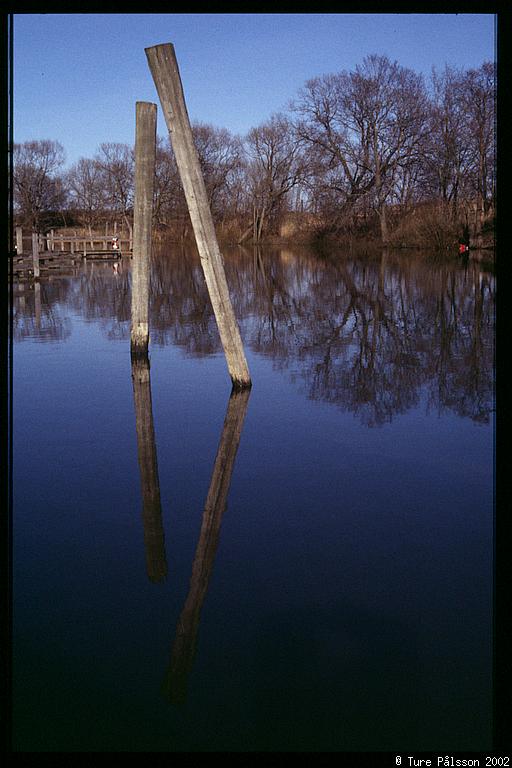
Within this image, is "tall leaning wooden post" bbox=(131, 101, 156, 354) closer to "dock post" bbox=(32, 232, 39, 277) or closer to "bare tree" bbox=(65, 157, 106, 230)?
"dock post" bbox=(32, 232, 39, 277)

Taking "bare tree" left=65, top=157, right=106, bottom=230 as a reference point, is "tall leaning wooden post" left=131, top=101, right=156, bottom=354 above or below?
below

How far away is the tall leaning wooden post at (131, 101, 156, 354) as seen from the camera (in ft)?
31.2

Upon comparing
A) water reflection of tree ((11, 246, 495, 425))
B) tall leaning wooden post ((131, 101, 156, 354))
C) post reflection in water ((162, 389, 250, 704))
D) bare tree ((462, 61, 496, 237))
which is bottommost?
post reflection in water ((162, 389, 250, 704))

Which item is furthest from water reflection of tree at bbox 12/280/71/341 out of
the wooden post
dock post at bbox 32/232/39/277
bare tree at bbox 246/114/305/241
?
bare tree at bbox 246/114/305/241

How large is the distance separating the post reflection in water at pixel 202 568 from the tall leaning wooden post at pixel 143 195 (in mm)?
3206

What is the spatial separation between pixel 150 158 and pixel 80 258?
33489mm

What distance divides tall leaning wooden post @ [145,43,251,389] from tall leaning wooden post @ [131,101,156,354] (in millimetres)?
1505

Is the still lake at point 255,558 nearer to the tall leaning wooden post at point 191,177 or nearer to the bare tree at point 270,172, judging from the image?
the tall leaning wooden post at point 191,177

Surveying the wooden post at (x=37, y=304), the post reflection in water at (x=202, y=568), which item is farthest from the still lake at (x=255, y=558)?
the wooden post at (x=37, y=304)

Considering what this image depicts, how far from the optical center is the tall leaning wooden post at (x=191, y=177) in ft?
25.8

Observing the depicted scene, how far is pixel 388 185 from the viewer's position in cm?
4531

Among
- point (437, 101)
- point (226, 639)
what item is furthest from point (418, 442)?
point (437, 101)

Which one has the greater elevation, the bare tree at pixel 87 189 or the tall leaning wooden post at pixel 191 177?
the bare tree at pixel 87 189

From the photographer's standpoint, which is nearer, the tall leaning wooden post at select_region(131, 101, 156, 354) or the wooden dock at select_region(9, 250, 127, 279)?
the tall leaning wooden post at select_region(131, 101, 156, 354)
